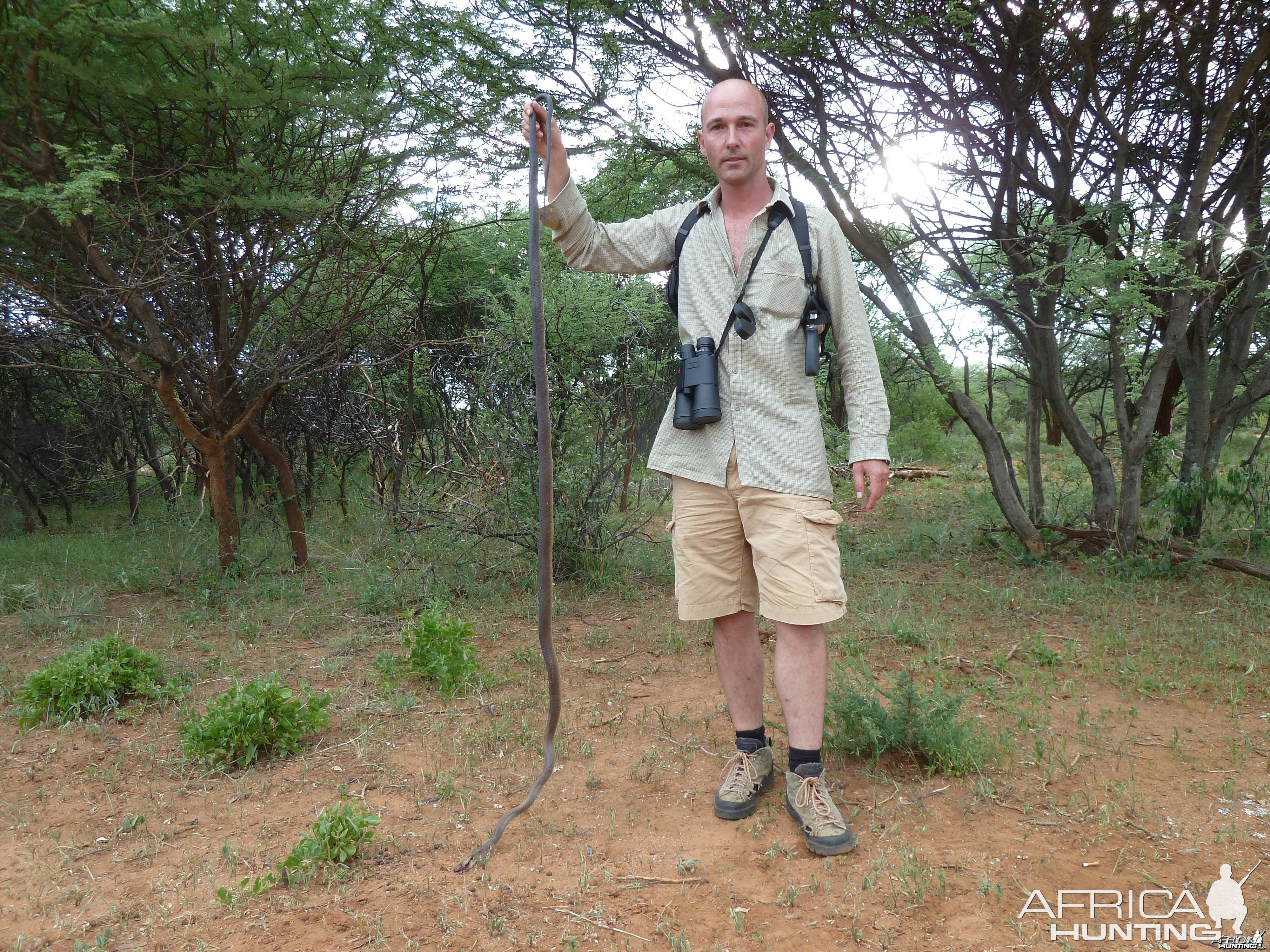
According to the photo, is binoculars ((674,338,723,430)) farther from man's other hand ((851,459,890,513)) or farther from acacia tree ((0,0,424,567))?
acacia tree ((0,0,424,567))

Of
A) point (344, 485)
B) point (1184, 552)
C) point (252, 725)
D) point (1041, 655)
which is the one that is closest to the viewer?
point (252, 725)

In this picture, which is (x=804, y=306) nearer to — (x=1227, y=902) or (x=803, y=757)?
(x=803, y=757)

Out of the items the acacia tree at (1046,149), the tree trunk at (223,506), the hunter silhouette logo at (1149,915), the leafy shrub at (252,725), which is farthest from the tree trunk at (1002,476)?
the tree trunk at (223,506)

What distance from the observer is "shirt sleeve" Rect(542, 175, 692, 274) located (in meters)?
2.54

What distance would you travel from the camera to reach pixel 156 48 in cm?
447

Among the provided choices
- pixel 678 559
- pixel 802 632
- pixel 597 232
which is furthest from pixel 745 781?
pixel 597 232

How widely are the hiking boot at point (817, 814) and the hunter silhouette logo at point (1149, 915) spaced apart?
46 centimetres

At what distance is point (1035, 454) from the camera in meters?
6.80

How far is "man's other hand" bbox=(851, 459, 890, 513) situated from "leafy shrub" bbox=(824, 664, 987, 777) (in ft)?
2.62

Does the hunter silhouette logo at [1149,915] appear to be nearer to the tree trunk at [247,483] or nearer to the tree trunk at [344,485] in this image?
the tree trunk at [344,485]

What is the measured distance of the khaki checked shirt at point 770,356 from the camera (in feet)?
7.98

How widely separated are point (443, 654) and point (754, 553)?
192 centimetres

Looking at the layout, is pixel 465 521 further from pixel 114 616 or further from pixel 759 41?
pixel 759 41

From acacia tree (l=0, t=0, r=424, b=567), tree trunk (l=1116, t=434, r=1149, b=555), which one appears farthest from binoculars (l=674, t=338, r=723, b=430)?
tree trunk (l=1116, t=434, r=1149, b=555)
